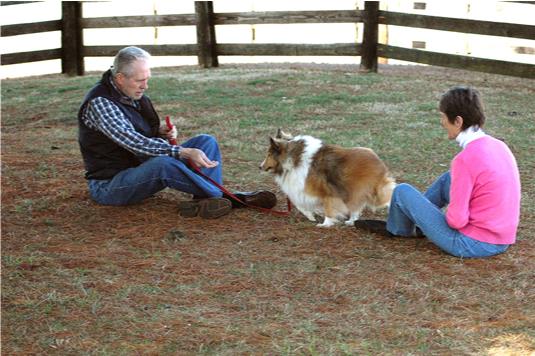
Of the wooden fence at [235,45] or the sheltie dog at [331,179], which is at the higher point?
the wooden fence at [235,45]

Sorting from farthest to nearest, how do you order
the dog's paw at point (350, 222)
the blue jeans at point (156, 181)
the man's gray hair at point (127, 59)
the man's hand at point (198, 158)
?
1. the dog's paw at point (350, 222)
2. the blue jeans at point (156, 181)
3. the man's gray hair at point (127, 59)
4. the man's hand at point (198, 158)

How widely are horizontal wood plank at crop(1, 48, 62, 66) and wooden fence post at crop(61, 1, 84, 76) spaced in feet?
0.57

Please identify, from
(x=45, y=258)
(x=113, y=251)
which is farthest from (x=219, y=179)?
(x=45, y=258)

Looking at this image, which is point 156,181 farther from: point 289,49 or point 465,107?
point 289,49

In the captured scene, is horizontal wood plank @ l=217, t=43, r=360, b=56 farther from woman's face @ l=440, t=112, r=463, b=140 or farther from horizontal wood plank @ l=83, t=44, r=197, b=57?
woman's face @ l=440, t=112, r=463, b=140

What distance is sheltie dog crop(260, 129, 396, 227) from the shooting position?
630 centimetres

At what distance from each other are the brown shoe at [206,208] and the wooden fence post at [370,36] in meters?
9.57

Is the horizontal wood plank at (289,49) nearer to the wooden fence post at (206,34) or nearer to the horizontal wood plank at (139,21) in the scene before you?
the wooden fence post at (206,34)

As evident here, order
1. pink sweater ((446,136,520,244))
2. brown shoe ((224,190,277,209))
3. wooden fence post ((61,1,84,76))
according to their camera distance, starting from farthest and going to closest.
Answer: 1. wooden fence post ((61,1,84,76))
2. brown shoe ((224,190,277,209))
3. pink sweater ((446,136,520,244))

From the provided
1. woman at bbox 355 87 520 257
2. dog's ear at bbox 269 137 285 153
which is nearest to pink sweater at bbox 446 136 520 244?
woman at bbox 355 87 520 257

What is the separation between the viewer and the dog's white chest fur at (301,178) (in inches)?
253

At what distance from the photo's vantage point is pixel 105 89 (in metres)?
6.44

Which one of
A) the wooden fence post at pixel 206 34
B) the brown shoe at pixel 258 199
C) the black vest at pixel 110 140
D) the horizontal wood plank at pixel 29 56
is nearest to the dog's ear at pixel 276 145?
the brown shoe at pixel 258 199

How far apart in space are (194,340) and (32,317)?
1.06 meters
